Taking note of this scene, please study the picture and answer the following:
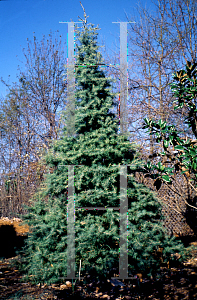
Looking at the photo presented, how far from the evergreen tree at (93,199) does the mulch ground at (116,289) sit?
0.56 feet

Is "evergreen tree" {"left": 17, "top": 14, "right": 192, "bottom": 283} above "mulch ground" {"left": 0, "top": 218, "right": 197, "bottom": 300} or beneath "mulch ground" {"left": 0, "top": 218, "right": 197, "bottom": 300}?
above

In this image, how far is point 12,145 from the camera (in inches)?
434

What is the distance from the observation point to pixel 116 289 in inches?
136

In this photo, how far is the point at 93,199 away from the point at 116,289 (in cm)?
128

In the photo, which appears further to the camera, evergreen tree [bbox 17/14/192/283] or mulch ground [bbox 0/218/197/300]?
evergreen tree [bbox 17/14/192/283]

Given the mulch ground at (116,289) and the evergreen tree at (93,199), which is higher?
the evergreen tree at (93,199)

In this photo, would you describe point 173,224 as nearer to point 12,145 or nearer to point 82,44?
point 82,44

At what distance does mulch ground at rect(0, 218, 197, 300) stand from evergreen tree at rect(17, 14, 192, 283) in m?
0.17

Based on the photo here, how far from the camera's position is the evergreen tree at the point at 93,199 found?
3.58 meters

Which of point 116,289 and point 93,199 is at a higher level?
point 93,199

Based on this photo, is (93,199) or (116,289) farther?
(93,199)

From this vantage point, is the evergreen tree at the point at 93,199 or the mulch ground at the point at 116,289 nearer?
the mulch ground at the point at 116,289

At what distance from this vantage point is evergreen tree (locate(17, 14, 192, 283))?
3.58 meters

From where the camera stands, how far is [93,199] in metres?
3.70
